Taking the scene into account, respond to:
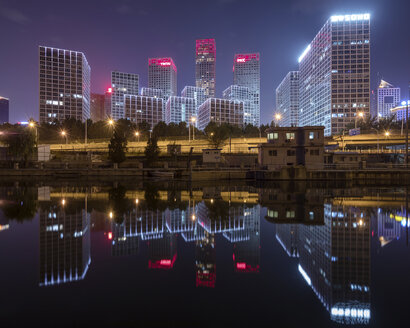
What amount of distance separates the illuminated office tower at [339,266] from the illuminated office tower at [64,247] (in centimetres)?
639

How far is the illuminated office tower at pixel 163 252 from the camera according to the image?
8015mm

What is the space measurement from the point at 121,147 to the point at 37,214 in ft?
144

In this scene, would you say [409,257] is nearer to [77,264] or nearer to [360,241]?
[360,241]

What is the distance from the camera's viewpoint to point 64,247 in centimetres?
940

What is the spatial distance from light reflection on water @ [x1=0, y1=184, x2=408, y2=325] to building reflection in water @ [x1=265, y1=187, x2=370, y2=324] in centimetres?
3

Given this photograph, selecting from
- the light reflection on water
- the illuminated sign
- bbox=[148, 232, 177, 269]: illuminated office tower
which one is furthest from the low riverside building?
the illuminated sign

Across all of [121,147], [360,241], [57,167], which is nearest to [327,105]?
[121,147]

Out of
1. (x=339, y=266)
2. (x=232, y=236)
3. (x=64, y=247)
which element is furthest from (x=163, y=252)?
(x=339, y=266)

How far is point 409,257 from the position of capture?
28.0 ft

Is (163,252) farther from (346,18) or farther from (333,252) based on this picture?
(346,18)

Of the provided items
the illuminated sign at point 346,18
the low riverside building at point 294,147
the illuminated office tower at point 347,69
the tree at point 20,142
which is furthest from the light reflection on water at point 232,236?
the illuminated sign at point 346,18

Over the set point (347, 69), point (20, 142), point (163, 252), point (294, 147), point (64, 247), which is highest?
point (347, 69)

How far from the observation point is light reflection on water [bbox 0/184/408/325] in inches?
271

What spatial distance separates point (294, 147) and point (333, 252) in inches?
1509
